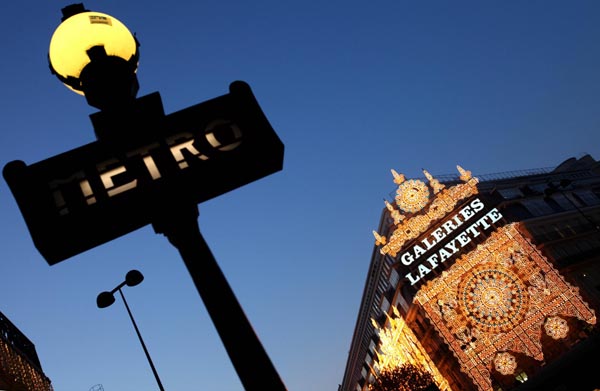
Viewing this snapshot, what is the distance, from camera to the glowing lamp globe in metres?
3.08

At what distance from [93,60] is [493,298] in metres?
37.3

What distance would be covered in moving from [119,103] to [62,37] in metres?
0.67

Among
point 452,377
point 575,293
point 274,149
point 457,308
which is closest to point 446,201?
point 457,308

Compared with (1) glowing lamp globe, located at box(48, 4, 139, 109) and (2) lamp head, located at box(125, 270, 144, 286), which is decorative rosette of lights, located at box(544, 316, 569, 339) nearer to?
(2) lamp head, located at box(125, 270, 144, 286)

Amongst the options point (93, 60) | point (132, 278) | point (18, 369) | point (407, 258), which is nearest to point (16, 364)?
point (18, 369)

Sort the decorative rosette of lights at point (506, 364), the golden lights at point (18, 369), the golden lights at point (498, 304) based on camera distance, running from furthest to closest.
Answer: the golden lights at point (498, 304) → the decorative rosette of lights at point (506, 364) → the golden lights at point (18, 369)

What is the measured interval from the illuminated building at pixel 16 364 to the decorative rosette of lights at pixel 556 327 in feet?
125

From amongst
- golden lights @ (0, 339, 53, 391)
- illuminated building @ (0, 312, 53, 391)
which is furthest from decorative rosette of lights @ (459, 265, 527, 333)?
golden lights @ (0, 339, 53, 391)

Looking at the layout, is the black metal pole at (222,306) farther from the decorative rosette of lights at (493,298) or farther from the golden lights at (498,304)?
the decorative rosette of lights at (493,298)

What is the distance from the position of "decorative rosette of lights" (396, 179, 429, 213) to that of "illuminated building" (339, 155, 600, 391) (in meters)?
0.10

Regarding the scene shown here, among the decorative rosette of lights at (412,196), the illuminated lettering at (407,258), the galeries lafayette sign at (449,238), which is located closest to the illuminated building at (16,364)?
the galeries lafayette sign at (449,238)

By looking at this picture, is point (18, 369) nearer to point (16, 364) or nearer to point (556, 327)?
point (16, 364)

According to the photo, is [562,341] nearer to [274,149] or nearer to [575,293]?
[575,293]

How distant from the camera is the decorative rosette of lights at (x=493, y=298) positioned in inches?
1355
